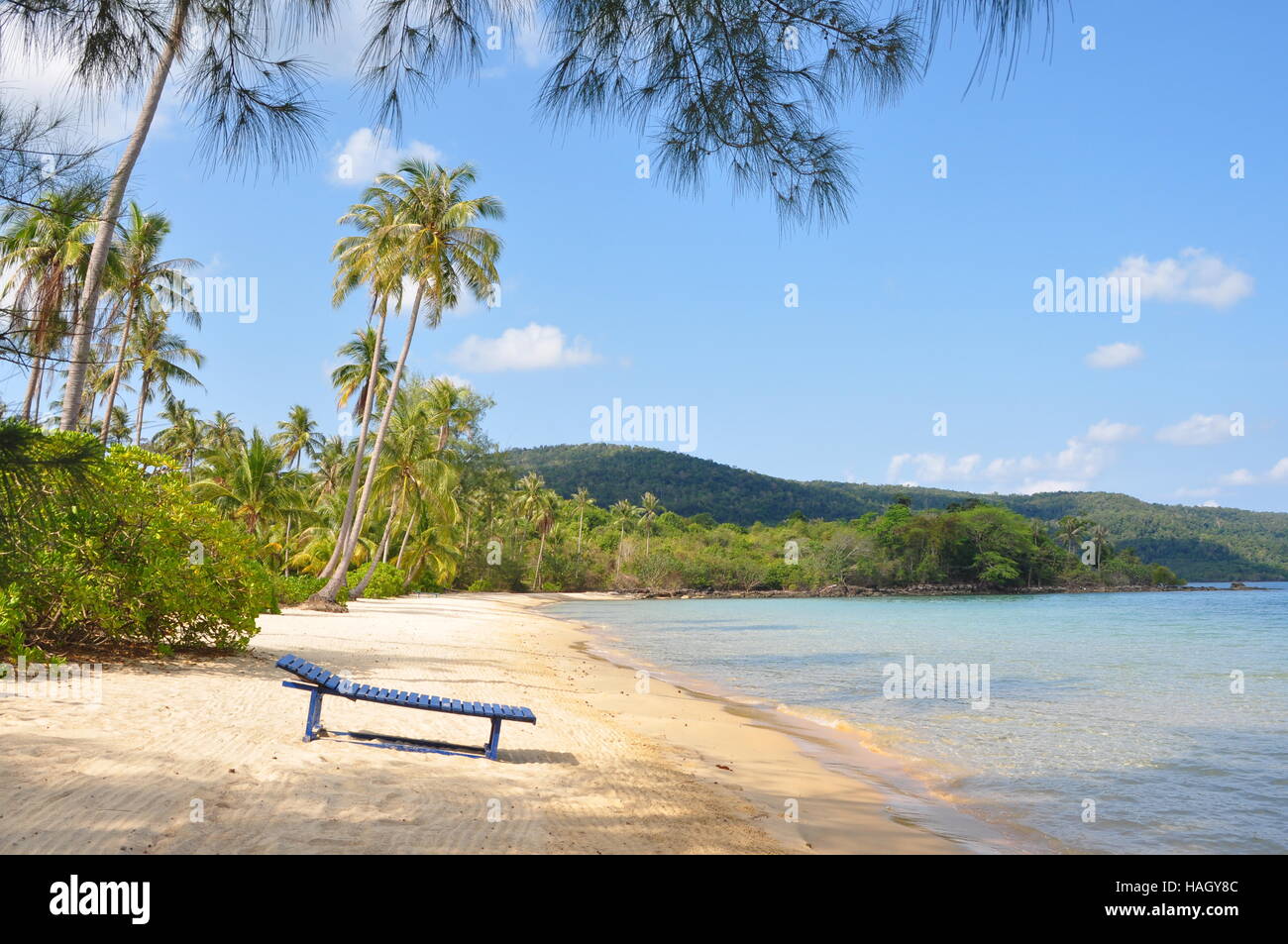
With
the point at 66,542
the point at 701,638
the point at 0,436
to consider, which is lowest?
the point at 701,638

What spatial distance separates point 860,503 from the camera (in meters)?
140

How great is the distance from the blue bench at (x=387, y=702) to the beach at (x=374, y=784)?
141 millimetres

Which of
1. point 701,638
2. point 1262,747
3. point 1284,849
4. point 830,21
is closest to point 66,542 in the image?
point 830,21

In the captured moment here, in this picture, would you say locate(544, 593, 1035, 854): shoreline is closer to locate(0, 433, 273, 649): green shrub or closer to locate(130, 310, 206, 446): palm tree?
locate(0, 433, 273, 649): green shrub

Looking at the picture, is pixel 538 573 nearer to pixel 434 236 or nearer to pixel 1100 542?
pixel 434 236

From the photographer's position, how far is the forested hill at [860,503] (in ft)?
368

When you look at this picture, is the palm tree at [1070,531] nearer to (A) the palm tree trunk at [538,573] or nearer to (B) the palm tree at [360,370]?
(A) the palm tree trunk at [538,573]

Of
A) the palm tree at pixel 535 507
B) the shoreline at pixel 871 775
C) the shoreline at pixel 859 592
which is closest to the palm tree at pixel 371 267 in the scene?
the shoreline at pixel 871 775

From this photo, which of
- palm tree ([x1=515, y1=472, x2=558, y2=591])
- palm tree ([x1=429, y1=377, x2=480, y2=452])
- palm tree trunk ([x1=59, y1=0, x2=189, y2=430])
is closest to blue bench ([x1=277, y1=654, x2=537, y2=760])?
palm tree trunk ([x1=59, y1=0, x2=189, y2=430])

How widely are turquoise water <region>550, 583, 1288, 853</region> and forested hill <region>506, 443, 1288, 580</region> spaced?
266 feet
